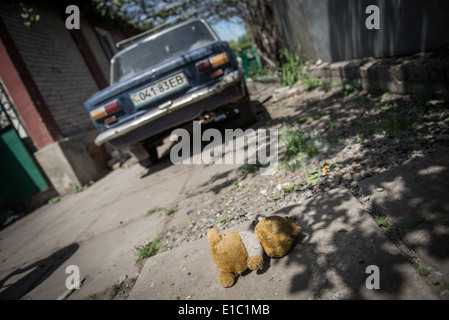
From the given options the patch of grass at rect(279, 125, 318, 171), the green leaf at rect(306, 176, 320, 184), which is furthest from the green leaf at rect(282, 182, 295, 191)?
the patch of grass at rect(279, 125, 318, 171)

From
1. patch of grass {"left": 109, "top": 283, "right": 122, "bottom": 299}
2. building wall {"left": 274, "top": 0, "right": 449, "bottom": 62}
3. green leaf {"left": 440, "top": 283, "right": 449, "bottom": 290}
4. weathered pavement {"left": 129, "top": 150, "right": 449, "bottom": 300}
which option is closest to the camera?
green leaf {"left": 440, "top": 283, "right": 449, "bottom": 290}

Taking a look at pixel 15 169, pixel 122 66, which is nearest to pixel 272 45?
pixel 122 66

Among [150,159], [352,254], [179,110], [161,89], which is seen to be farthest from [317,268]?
[150,159]

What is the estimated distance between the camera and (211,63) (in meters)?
3.35

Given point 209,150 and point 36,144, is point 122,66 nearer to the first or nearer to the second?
point 209,150

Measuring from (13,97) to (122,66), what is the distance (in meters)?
3.23

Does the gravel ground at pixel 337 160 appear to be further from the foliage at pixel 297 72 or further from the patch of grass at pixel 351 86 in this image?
the foliage at pixel 297 72

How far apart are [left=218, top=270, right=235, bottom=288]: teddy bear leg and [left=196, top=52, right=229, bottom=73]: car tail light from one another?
2.63 m

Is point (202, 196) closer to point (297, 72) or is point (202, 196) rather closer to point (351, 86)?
point (351, 86)

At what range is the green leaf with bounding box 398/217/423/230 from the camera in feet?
4.42

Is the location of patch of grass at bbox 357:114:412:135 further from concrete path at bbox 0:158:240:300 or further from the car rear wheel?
the car rear wheel

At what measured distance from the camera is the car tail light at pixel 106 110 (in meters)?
3.44

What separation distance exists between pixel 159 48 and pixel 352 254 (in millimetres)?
3903

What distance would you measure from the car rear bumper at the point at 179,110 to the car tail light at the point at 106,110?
22 centimetres
